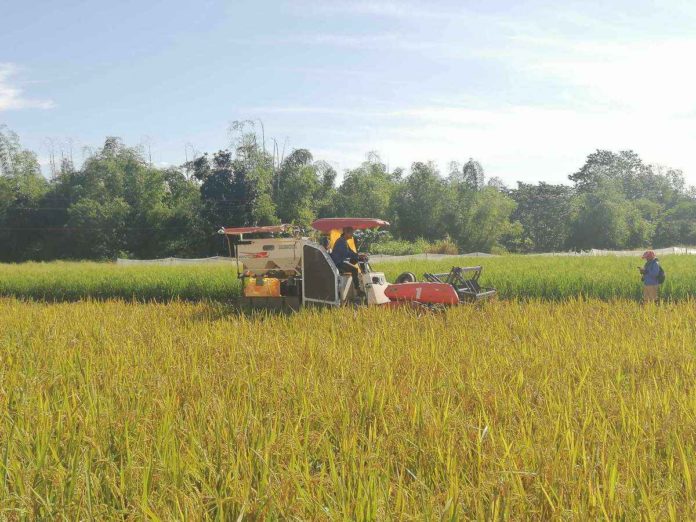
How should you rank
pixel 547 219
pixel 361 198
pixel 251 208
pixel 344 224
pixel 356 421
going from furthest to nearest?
pixel 547 219
pixel 361 198
pixel 251 208
pixel 344 224
pixel 356 421

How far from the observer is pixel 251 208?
123 ft

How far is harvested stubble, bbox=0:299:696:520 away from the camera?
275 centimetres

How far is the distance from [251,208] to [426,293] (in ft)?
96.7

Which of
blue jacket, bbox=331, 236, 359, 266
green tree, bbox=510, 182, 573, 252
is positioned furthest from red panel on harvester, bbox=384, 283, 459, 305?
green tree, bbox=510, 182, 573, 252

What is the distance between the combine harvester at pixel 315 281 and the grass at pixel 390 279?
9.42ft

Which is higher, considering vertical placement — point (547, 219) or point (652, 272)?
point (547, 219)

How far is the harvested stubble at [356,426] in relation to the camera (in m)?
2.75

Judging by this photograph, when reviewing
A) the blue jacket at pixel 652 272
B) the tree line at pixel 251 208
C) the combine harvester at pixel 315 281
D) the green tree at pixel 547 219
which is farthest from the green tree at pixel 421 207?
the combine harvester at pixel 315 281

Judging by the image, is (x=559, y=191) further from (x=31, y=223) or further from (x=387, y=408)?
(x=387, y=408)

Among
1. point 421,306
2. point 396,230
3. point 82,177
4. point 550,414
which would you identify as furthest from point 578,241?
point 550,414

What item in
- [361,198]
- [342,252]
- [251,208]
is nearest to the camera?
[342,252]

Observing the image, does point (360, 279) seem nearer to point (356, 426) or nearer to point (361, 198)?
point (356, 426)

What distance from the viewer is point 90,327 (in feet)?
28.3

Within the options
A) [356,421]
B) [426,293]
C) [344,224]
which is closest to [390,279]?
[344,224]
